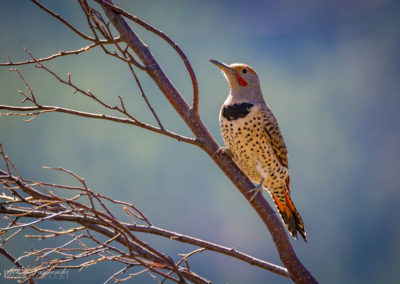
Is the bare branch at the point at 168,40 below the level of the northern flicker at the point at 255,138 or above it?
above

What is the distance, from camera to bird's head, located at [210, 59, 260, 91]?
2994mm

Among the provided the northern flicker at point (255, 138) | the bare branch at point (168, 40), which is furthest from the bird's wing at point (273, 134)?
the bare branch at point (168, 40)

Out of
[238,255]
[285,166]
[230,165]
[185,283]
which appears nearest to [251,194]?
[230,165]

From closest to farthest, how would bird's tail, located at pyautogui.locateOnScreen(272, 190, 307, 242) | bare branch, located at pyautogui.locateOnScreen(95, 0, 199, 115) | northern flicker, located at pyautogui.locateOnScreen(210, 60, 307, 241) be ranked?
bare branch, located at pyautogui.locateOnScreen(95, 0, 199, 115)
northern flicker, located at pyautogui.locateOnScreen(210, 60, 307, 241)
bird's tail, located at pyautogui.locateOnScreen(272, 190, 307, 242)

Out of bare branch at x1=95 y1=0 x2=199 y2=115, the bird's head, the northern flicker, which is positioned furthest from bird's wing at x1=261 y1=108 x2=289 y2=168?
bare branch at x1=95 y1=0 x2=199 y2=115

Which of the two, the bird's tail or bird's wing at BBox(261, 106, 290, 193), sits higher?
bird's wing at BBox(261, 106, 290, 193)

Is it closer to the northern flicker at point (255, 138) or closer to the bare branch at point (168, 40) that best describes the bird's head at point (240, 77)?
the northern flicker at point (255, 138)

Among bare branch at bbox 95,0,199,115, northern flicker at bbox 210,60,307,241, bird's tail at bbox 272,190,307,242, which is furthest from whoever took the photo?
bird's tail at bbox 272,190,307,242

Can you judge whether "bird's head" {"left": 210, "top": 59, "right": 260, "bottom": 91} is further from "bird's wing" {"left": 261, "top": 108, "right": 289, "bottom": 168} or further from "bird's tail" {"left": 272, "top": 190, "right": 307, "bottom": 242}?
"bird's tail" {"left": 272, "top": 190, "right": 307, "bottom": 242}

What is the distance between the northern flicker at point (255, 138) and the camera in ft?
9.17

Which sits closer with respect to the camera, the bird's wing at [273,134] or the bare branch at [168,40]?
the bare branch at [168,40]

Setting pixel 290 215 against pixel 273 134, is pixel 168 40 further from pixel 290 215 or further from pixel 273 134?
pixel 290 215

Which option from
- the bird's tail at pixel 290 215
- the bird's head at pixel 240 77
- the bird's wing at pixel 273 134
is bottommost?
the bird's tail at pixel 290 215

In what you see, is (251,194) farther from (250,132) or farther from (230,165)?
(250,132)
